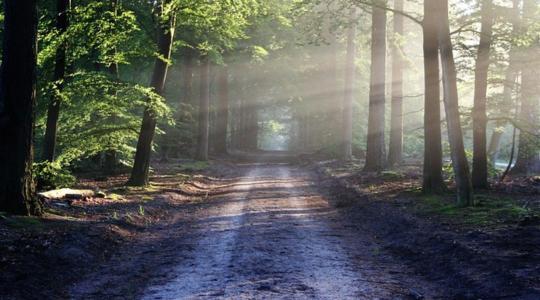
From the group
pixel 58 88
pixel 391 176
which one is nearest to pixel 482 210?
pixel 391 176

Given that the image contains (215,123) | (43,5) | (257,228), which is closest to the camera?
(257,228)

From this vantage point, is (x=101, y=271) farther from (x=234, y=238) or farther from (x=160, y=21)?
(x=160, y=21)

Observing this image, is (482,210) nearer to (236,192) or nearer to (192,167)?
(236,192)

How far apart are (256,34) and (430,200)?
20734mm

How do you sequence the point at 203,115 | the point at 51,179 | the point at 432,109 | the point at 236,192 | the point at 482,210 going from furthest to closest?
the point at 203,115, the point at 236,192, the point at 432,109, the point at 51,179, the point at 482,210

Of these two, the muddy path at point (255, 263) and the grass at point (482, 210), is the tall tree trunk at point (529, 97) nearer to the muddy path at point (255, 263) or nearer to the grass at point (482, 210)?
the grass at point (482, 210)

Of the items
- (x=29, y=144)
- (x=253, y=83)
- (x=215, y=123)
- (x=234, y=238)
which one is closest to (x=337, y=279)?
(x=234, y=238)

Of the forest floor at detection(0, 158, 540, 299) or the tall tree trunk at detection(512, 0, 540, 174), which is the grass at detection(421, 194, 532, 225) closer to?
the forest floor at detection(0, 158, 540, 299)

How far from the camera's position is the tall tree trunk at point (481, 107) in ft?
53.5

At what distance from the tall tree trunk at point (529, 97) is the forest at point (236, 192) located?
84mm

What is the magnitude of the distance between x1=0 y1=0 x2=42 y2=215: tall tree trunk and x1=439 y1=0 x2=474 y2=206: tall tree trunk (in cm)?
950

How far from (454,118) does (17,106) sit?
9.96 m

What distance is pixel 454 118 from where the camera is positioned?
41.2 feet

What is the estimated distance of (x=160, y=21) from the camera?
17125 millimetres
